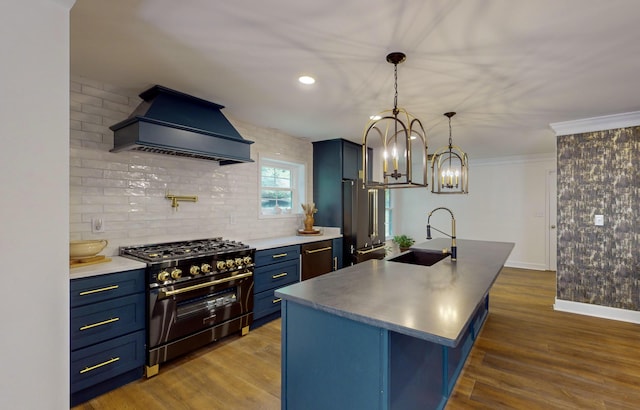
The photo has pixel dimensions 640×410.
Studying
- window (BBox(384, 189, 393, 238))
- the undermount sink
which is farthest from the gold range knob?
window (BBox(384, 189, 393, 238))

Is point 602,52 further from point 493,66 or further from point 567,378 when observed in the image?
point 567,378

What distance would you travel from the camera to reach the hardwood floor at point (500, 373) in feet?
6.75

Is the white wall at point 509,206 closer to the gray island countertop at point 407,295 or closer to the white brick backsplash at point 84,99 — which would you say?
the gray island countertop at point 407,295

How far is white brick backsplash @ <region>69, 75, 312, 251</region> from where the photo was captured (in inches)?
96.0

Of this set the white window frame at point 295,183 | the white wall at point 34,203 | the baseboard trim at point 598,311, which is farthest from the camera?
the white window frame at point 295,183

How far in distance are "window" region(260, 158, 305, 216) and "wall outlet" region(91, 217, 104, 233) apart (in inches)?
71.5

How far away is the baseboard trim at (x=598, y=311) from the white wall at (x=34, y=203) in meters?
4.81

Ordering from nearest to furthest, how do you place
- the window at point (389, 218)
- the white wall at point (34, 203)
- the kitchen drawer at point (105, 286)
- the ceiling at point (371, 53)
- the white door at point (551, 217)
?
the white wall at point (34, 203)
the ceiling at point (371, 53)
the kitchen drawer at point (105, 286)
the white door at point (551, 217)
the window at point (389, 218)

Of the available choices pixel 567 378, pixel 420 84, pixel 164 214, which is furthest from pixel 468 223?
pixel 164 214

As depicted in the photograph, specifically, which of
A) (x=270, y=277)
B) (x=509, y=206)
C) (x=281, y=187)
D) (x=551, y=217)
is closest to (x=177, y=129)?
(x=270, y=277)

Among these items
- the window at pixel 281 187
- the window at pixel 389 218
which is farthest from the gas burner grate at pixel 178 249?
the window at pixel 389 218

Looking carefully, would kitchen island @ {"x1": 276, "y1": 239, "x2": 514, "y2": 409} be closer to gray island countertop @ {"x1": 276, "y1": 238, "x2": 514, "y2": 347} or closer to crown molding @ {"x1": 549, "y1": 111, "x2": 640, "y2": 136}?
gray island countertop @ {"x1": 276, "y1": 238, "x2": 514, "y2": 347}

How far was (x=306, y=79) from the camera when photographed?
243cm

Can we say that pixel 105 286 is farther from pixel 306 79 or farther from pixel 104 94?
pixel 306 79
